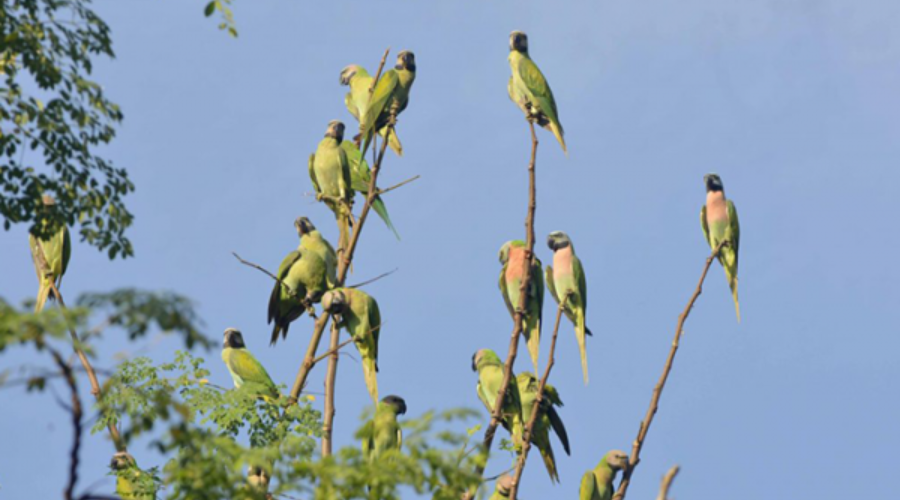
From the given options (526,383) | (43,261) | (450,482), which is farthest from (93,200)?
(526,383)

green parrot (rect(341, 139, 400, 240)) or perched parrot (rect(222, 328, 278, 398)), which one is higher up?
green parrot (rect(341, 139, 400, 240))

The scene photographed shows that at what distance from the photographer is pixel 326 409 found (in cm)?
866

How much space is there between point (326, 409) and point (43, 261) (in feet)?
9.42

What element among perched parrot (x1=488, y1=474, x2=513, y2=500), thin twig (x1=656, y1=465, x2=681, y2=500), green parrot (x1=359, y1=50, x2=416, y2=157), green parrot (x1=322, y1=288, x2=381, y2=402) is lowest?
thin twig (x1=656, y1=465, x2=681, y2=500)

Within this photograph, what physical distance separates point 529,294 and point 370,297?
3.83 feet

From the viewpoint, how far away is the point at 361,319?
927 centimetres

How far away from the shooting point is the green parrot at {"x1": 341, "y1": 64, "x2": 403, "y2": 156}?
33.8 ft

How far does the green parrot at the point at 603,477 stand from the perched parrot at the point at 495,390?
1005 mm

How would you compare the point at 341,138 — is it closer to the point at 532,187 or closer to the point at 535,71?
the point at 535,71

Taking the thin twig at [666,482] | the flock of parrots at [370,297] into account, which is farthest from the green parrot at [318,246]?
the thin twig at [666,482]

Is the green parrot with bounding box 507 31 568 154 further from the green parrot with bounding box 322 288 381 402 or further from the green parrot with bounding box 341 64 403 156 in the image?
the green parrot with bounding box 322 288 381 402

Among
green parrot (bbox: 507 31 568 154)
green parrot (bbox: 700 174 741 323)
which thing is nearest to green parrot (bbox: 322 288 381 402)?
green parrot (bbox: 507 31 568 154)

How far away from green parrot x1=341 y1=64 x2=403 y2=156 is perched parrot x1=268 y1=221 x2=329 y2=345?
108 centimetres

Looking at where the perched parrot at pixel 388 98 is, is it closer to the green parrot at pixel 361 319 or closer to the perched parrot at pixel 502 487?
the green parrot at pixel 361 319
